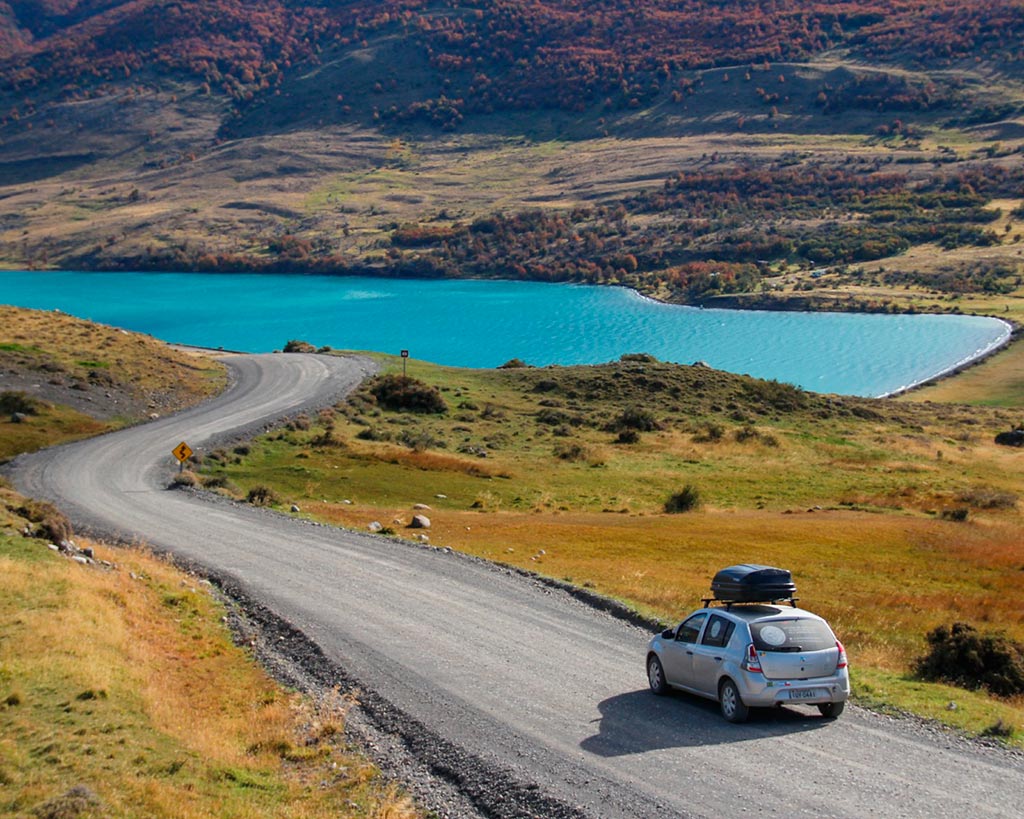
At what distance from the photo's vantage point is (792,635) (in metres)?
15.1

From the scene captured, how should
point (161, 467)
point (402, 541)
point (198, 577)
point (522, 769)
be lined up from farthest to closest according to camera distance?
point (161, 467) < point (402, 541) < point (198, 577) < point (522, 769)

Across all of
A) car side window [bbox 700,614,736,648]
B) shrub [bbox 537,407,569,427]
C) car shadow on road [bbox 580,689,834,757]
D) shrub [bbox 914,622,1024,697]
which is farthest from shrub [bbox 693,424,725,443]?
car side window [bbox 700,614,736,648]

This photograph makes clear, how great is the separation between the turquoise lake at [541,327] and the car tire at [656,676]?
87659 mm

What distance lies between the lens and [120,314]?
151625 mm

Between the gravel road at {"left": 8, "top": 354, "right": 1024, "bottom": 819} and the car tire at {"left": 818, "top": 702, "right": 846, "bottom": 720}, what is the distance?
0.19 metres

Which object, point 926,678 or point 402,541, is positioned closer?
point 926,678

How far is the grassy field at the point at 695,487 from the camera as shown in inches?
1037

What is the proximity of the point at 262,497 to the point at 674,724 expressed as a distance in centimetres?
2518

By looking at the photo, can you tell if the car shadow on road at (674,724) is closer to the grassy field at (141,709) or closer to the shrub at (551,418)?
the grassy field at (141,709)

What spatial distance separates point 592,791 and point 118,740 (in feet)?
19.9

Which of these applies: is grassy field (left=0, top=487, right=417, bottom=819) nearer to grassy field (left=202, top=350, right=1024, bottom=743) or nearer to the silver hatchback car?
the silver hatchback car

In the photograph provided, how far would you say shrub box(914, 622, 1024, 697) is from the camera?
61.6 feet

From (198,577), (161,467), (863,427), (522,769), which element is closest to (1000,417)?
(863,427)

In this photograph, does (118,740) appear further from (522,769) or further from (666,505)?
(666,505)
